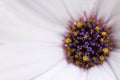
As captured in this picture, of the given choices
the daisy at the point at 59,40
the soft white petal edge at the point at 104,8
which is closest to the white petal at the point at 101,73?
the daisy at the point at 59,40

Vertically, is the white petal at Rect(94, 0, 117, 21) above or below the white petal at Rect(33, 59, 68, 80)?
above

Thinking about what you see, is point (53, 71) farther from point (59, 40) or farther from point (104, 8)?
point (104, 8)

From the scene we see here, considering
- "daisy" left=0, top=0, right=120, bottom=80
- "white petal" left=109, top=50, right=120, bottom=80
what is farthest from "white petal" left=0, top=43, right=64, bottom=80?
"white petal" left=109, top=50, right=120, bottom=80

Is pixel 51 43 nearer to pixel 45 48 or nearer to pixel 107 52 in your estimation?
pixel 45 48

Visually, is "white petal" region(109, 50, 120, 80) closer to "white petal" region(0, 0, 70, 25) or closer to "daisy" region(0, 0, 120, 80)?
"daisy" region(0, 0, 120, 80)

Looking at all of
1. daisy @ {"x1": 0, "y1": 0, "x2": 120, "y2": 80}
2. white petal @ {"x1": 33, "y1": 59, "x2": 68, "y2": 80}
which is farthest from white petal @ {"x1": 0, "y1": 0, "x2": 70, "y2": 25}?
white petal @ {"x1": 33, "y1": 59, "x2": 68, "y2": 80}

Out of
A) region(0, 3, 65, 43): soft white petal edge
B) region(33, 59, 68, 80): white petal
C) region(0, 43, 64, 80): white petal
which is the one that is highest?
region(0, 3, 65, 43): soft white petal edge

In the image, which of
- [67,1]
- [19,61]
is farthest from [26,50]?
[67,1]
